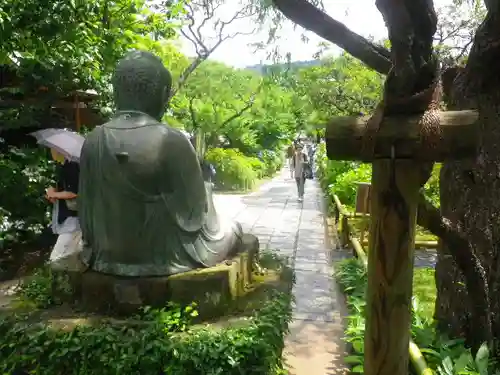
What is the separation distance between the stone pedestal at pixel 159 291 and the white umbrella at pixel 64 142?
1906mm

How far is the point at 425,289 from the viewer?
19.7 ft

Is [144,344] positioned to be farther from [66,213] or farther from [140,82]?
[66,213]

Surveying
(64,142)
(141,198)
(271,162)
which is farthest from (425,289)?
(271,162)

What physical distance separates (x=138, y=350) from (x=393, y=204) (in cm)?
175

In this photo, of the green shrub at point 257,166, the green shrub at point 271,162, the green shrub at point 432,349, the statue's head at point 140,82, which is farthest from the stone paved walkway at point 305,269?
the green shrub at point 271,162

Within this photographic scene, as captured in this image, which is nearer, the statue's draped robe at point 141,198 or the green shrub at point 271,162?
the statue's draped robe at point 141,198

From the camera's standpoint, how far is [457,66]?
12.4ft

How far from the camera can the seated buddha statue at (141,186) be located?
315 centimetres

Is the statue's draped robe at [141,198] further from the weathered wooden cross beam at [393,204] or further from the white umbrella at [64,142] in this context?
the white umbrella at [64,142]

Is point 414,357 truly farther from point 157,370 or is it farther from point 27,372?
point 27,372

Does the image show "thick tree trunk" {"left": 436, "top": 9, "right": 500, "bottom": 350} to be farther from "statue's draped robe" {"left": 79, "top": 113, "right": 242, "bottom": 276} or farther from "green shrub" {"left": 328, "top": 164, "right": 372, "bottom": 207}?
"green shrub" {"left": 328, "top": 164, "right": 372, "bottom": 207}

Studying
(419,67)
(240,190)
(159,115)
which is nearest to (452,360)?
(419,67)

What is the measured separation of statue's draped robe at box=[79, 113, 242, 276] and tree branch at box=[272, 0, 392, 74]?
125cm

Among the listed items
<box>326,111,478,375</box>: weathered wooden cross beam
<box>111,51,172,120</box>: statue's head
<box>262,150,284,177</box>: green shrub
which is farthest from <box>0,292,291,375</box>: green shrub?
<box>262,150,284,177</box>: green shrub
